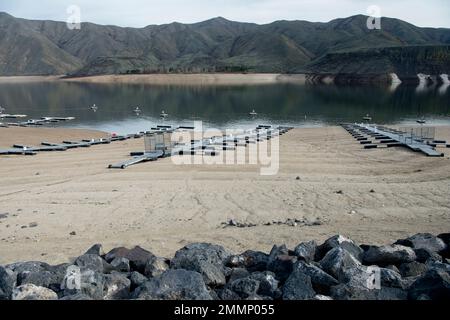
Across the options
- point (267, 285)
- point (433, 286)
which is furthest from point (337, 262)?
point (433, 286)

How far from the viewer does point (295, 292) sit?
5.95m

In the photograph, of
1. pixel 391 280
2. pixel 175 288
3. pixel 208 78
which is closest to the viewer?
pixel 175 288

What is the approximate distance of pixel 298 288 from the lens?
6031 millimetres

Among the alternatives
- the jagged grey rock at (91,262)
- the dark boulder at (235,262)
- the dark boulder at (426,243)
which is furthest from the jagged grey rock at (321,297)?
the jagged grey rock at (91,262)

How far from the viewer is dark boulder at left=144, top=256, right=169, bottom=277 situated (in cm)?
685

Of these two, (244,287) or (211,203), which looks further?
(211,203)

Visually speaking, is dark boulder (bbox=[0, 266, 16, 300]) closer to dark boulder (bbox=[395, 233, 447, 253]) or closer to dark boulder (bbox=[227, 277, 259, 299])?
dark boulder (bbox=[227, 277, 259, 299])

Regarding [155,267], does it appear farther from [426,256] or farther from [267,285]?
[426,256]

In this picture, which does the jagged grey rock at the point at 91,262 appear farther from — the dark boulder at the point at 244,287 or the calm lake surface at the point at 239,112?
the calm lake surface at the point at 239,112

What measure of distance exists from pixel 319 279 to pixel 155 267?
238 centimetres

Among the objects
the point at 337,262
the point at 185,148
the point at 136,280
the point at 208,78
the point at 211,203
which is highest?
the point at 208,78

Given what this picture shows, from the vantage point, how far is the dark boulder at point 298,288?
19.3ft

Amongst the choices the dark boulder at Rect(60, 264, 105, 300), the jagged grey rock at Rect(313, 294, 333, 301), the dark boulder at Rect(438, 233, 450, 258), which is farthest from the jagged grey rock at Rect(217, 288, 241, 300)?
the dark boulder at Rect(438, 233, 450, 258)
